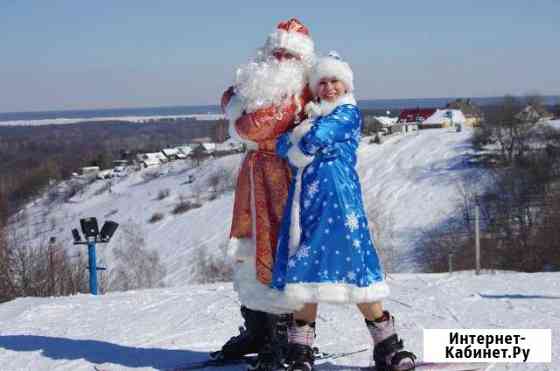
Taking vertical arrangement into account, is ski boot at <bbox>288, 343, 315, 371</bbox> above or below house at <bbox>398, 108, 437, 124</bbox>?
below

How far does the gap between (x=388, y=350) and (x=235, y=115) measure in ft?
5.18

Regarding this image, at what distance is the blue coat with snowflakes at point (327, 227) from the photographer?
351cm

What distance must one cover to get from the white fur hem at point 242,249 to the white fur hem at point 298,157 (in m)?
0.58

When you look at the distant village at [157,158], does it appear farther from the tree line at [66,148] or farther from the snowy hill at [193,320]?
the snowy hill at [193,320]

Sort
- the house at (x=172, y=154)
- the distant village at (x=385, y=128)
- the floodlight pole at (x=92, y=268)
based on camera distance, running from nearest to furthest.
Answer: the floodlight pole at (x=92, y=268) → the distant village at (x=385, y=128) → the house at (x=172, y=154)

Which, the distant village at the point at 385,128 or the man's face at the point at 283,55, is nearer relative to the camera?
the man's face at the point at 283,55

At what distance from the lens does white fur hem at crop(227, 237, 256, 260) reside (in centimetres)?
389

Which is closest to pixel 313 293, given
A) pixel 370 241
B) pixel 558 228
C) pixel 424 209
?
pixel 370 241

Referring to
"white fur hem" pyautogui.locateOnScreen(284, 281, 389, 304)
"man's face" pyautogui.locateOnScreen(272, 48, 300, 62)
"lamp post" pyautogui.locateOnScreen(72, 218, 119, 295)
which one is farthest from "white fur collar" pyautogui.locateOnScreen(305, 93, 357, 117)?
"lamp post" pyautogui.locateOnScreen(72, 218, 119, 295)

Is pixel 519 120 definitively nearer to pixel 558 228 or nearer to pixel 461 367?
pixel 558 228

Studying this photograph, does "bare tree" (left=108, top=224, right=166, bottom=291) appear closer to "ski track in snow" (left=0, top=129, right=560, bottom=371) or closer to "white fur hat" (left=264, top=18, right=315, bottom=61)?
"ski track in snow" (left=0, top=129, right=560, bottom=371)

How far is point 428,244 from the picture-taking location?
106 feet

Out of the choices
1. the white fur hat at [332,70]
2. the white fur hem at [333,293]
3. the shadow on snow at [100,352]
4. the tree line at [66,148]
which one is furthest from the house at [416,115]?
the white fur hem at [333,293]

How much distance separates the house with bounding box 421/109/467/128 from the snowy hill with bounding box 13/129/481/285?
8.56 m
